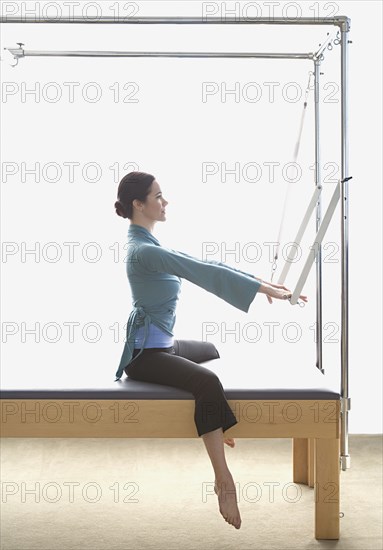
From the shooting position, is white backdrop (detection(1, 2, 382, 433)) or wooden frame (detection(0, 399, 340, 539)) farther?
white backdrop (detection(1, 2, 382, 433))

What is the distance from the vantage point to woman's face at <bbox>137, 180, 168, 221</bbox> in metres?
3.14

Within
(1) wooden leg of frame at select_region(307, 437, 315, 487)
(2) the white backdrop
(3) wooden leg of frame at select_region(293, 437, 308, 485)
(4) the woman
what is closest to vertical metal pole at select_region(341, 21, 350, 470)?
(4) the woman

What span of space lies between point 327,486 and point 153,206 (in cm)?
118

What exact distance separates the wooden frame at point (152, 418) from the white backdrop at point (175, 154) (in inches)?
52.7

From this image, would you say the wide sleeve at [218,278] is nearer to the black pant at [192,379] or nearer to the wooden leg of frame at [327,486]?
Answer: the black pant at [192,379]

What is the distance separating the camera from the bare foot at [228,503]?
108 inches

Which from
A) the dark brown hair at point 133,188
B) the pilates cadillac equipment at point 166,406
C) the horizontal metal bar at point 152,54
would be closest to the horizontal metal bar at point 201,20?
the pilates cadillac equipment at point 166,406

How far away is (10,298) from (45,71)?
114cm

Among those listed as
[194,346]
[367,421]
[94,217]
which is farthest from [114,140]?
[367,421]

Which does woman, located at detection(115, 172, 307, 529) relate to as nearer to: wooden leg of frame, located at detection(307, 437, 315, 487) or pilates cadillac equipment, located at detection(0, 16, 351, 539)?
pilates cadillac equipment, located at detection(0, 16, 351, 539)

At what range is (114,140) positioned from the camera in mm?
4215

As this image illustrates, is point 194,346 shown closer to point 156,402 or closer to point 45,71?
point 156,402

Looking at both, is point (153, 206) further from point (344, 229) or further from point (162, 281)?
point (344, 229)

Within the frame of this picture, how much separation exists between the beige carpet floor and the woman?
366mm
